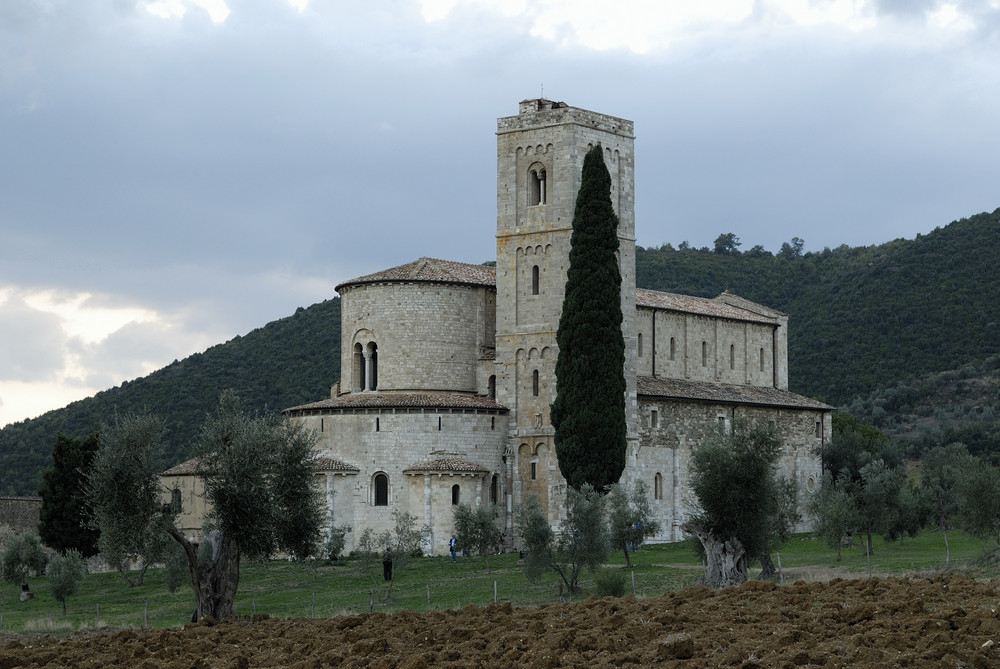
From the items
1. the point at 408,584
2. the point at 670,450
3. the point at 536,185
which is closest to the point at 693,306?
the point at 670,450

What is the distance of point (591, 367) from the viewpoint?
48.2 m

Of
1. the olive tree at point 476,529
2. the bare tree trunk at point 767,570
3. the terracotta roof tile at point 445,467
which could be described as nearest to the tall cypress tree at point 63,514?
the terracotta roof tile at point 445,467

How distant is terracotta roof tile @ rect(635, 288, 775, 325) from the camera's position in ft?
189

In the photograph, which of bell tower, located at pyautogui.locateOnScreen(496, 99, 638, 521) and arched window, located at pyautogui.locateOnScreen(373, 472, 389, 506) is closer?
arched window, located at pyautogui.locateOnScreen(373, 472, 389, 506)

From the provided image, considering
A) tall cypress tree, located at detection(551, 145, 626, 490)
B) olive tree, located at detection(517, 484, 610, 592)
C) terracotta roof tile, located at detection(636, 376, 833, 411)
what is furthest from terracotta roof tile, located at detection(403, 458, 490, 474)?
olive tree, located at detection(517, 484, 610, 592)

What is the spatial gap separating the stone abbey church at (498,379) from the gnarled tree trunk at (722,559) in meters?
12.8

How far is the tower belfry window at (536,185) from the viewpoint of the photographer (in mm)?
52969

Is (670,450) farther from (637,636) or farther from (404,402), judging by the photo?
(637,636)

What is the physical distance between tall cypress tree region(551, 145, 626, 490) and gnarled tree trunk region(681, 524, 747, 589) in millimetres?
12148

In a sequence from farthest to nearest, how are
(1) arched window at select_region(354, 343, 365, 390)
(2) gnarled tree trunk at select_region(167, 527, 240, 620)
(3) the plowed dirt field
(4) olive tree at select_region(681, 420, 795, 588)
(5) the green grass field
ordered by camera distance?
1. (1) arched window at select_region(354, 343, 365, 390)
2. (4) olive tree at select_region(681, 420, 795, 588)
3. (5) the green grass field
4. (2) gnarled tree trunk at select_region(167, 527, 240, 620)
5. (3) the plowed dirt field

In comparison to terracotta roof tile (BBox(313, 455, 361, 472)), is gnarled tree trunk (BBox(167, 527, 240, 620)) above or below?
below

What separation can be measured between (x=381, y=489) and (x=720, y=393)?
15048 millimetres

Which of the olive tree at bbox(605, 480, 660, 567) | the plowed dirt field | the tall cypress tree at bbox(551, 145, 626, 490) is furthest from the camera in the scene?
the tall cypress tree at bbox(551, 145, 626, 490)

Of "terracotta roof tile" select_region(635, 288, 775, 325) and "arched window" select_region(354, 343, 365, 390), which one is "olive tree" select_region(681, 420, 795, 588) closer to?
"terracotta roof tile" select_region(635, 288, 775, 325)
